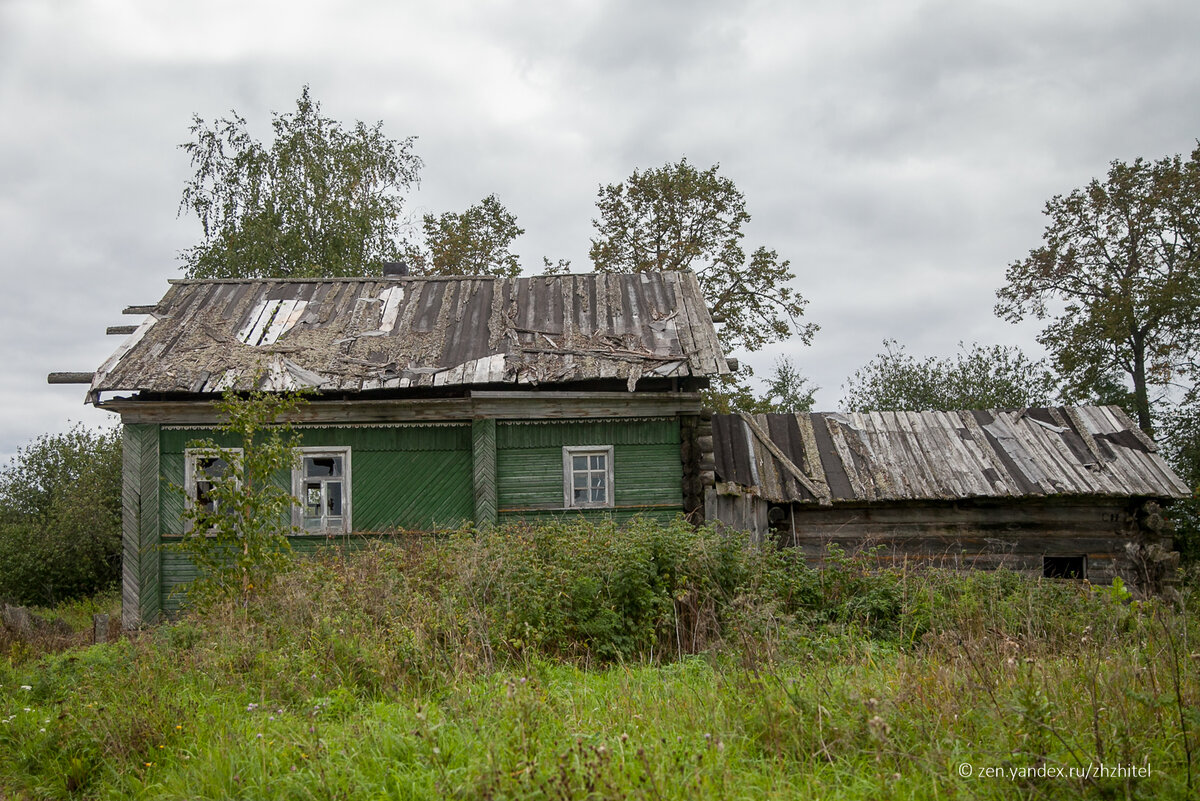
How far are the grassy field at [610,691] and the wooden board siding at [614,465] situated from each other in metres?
3.63

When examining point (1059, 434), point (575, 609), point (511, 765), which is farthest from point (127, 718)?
point (1059, 434)

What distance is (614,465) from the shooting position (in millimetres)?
10977

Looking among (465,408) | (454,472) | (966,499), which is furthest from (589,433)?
(966,499)

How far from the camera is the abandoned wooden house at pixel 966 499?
1114 centimetres

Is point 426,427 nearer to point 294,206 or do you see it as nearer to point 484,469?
point 484,469

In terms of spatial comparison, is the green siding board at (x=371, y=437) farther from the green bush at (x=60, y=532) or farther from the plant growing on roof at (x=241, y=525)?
the green bush at (x=60, y=532)

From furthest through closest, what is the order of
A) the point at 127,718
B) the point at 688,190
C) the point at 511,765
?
the point at 688,190 < the point at 127,718 < the point at 511,765

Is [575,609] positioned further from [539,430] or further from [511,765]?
[539,430]

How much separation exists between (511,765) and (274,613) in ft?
10.8

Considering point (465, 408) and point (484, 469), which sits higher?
point (465, 408)

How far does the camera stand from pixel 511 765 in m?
3.54

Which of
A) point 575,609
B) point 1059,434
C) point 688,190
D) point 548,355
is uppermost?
point 688,190

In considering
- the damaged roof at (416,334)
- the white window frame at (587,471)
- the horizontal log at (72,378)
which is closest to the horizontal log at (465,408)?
the damaged roof at (416,334)

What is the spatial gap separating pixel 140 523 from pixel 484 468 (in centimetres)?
454
